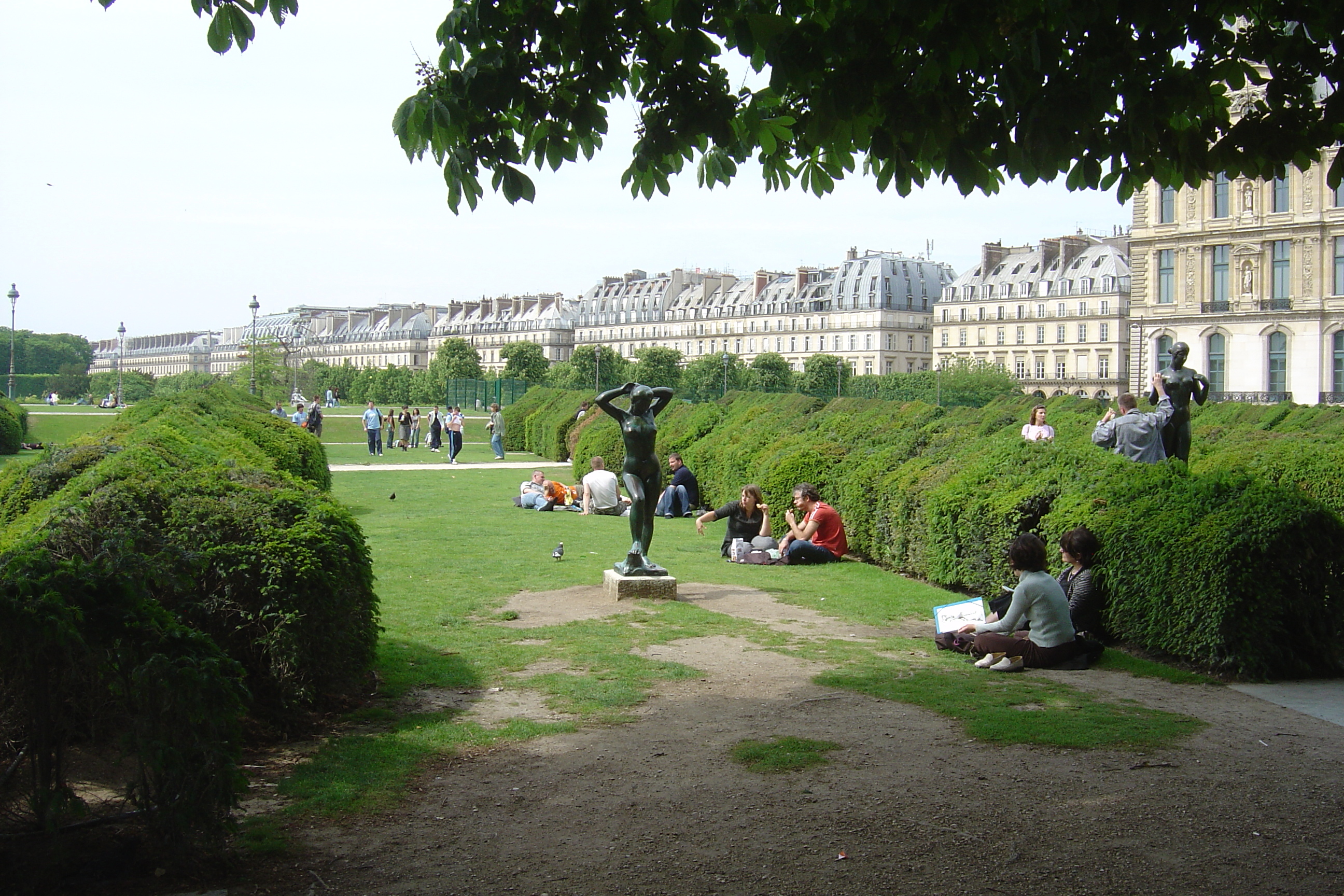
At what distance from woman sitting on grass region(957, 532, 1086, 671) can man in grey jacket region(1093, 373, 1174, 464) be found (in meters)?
3.93

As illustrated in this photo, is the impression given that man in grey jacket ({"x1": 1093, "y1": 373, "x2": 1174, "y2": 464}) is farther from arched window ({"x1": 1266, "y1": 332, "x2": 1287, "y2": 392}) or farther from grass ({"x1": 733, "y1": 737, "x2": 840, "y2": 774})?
arched window ({"x1": 1266, "y1": 332, "x2": 1287, "y2": 392})

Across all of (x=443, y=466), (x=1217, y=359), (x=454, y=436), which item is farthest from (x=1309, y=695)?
(x=1217, y=359)

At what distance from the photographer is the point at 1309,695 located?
6.88 meters

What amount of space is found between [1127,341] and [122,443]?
99190 mm

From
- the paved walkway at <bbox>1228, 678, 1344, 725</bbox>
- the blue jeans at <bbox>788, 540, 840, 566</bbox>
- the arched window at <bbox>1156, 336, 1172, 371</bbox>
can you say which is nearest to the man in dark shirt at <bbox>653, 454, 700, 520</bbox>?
the blue jeans at <bbox>788, 540, 840, 566</bbox>

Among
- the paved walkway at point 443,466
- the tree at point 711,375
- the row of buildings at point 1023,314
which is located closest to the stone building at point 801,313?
the row of buildings at point 1023,314

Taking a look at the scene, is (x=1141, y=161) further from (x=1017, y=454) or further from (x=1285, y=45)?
(x=1017, y=454)

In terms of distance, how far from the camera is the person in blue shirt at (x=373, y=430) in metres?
33.4

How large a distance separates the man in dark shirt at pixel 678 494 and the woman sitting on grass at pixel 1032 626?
10291mm

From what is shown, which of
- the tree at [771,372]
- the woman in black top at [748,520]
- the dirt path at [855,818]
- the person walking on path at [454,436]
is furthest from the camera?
the tree at [771,372]

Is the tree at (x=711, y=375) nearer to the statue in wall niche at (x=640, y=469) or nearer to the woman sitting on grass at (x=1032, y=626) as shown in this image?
the statue in wall niche at (x=640, y=469)

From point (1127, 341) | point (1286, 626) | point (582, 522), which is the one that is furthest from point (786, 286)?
point (1286, 626)

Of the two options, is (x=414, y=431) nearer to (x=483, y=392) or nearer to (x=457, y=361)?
(x=483, y=392)

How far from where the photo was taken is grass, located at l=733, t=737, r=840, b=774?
5332 mm
